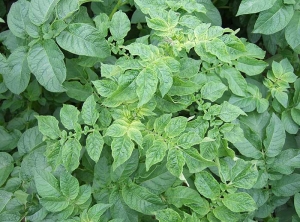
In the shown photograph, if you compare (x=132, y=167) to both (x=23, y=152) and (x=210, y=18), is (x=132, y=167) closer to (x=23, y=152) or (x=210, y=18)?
(x=23, y=152)

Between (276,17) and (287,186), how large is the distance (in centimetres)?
69

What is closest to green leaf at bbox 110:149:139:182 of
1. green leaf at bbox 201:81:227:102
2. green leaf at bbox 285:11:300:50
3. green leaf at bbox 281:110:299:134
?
green leaf at bbox 201:81:227:102

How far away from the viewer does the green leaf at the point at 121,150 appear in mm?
1284

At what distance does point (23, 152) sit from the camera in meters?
1.75

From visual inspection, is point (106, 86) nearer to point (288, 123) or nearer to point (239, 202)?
point (239, 202)

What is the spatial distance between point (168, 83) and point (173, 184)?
0.50 m

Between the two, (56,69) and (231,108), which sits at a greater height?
(56,69)

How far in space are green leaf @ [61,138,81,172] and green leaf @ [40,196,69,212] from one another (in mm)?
136

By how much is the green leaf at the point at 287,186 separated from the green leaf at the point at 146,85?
0.79m

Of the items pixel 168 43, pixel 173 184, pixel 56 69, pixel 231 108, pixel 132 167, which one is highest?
pixel 168 43

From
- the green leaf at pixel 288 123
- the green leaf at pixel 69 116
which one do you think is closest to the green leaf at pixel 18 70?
the green leaf at pixel 69 116

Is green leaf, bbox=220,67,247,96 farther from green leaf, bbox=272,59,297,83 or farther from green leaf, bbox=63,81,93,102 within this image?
green leaf, bbox=63,81,93,102

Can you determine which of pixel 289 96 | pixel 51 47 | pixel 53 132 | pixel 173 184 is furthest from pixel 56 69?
pixel 289 96

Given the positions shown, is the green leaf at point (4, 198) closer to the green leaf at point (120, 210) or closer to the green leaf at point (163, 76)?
the green leaf at point (120, 210)
